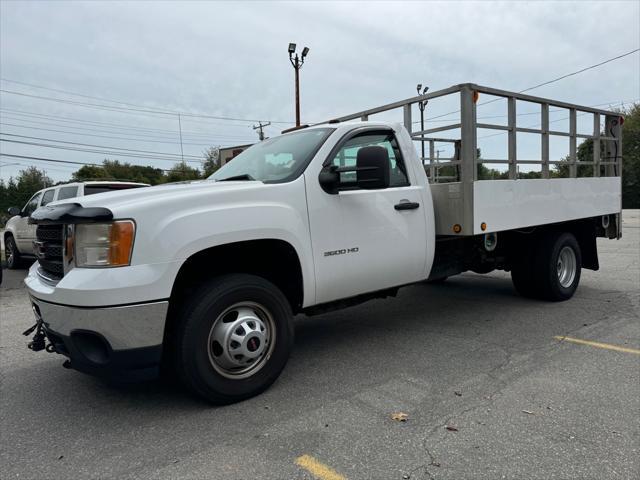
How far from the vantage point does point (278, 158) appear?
4320 millimetres

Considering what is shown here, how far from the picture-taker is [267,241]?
3709 mm

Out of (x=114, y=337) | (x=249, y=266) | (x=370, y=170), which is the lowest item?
(x=114, y=337)

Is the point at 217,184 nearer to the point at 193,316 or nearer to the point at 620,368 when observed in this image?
the point at 193,316

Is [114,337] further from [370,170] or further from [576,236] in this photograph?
[576,236]

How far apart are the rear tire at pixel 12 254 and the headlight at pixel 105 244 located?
33.0 ft

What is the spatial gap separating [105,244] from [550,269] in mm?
5302

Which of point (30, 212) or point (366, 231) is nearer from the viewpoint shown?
point (366, 231)

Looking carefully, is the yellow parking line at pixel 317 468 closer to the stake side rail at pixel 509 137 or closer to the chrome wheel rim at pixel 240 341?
the chrome wheel rim at pixel 240 341

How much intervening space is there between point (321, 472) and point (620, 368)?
2.88 meters

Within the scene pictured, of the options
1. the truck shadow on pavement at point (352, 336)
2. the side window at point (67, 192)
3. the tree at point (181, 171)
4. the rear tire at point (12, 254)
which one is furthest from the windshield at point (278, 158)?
the tree at point (181, 171)

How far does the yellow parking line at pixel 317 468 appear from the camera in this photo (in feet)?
8.48

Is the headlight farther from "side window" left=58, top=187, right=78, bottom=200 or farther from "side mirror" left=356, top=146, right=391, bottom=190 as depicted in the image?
"side window" left=58, top=187, right=78, bottom=200

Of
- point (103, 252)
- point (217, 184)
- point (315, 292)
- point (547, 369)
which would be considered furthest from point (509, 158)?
point (103, 252)

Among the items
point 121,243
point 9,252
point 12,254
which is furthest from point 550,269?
point 9,252
